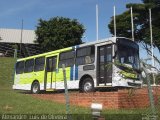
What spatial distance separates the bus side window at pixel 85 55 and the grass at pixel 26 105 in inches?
116

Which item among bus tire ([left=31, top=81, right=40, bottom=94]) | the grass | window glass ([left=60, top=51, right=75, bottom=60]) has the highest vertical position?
window glass ([left=60, top=51, right=75, bottom=60])

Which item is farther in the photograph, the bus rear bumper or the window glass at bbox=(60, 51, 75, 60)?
the bus rear bumper

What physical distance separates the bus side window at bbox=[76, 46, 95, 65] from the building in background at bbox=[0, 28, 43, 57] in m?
38.0

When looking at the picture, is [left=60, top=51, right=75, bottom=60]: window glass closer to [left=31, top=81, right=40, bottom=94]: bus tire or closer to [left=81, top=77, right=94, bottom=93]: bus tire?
[left=81, top=77, right=94, bottom=93]: bus tire

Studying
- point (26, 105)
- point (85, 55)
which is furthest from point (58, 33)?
point (26, 105)

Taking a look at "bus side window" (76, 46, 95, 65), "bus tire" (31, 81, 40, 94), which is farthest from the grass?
"bus side window" (76, 46, 95, 65)

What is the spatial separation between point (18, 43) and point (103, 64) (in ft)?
159

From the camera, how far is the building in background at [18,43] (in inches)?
2415

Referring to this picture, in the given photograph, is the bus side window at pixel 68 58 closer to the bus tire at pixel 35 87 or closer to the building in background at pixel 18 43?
the bus tire at pixel 35 87

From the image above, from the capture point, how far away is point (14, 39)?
67000 mm

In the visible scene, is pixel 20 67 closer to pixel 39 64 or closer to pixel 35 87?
pixel 35 87

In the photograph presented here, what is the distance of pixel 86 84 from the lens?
2042cm


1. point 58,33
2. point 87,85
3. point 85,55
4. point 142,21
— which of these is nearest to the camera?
point 87,85

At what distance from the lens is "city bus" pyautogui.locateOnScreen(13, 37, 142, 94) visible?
62.6 ft
